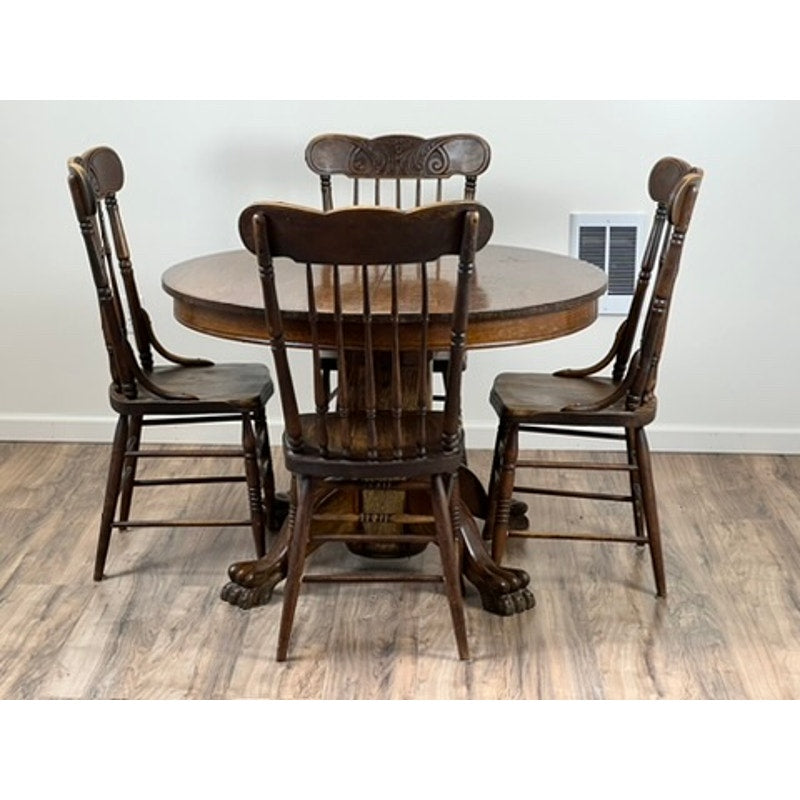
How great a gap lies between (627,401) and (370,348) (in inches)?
27.9

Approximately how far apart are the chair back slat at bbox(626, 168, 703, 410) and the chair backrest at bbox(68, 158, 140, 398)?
1108 mm

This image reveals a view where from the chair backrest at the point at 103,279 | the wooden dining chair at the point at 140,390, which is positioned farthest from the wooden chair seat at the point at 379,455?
the chair backrest at the point at 103,279

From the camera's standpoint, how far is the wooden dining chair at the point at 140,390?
2.96 metres

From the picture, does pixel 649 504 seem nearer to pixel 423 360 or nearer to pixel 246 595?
pixel 423 360

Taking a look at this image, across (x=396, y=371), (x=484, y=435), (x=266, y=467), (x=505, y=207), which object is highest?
(x=396, y=371)

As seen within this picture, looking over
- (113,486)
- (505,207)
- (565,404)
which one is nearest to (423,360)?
(565,404)

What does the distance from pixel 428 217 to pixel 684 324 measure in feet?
5.97

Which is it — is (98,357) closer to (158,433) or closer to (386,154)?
(158,433)

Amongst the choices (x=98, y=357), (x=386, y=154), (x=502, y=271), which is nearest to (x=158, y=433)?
(x=98, y=357)

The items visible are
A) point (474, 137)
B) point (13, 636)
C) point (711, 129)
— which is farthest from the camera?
point (711, 129)

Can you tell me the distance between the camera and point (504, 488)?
3094 mm

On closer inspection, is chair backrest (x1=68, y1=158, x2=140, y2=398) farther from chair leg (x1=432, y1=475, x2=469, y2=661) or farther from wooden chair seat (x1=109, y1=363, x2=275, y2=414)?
chair leg (x1=432, y1=475, x2=469, y2=661)

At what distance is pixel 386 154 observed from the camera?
141 inches

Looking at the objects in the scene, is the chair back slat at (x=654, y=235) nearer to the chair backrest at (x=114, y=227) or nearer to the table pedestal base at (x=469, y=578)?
the table pedestal base at (x=469, y=578)
